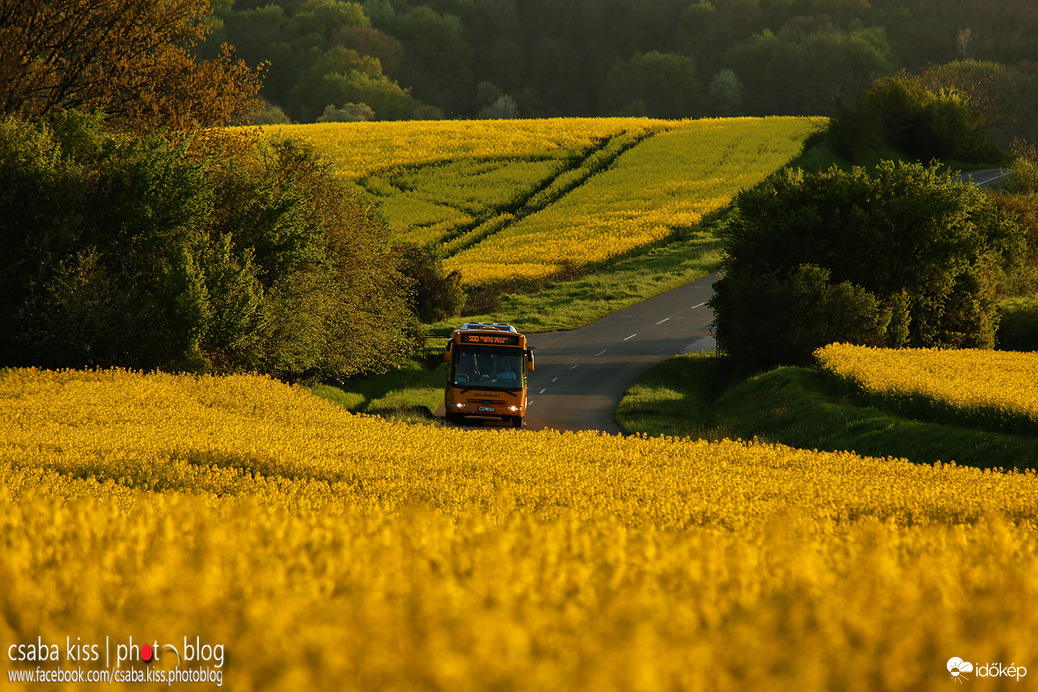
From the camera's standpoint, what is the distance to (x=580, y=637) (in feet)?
12.0

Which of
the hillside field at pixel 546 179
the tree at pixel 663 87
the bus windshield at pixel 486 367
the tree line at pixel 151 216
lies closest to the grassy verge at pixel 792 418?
the bus windshield at pixel 486 367

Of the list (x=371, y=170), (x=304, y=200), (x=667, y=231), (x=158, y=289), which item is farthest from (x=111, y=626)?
(x=371, y=170)

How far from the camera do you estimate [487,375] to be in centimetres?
2730

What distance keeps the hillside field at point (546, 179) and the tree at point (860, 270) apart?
22357mm

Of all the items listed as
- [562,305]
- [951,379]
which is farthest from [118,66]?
[562,305]

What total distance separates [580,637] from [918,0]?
151m

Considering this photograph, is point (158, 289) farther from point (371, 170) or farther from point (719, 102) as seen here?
point (719, 102)

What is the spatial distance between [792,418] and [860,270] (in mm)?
13189

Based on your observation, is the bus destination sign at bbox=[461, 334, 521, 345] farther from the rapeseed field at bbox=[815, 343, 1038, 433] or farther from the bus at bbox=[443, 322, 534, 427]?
the rapeseed field at bbox=[815, 343, 1038, 433]

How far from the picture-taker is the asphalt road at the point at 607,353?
2952cm

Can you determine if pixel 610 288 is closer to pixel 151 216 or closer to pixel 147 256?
pixel 147 256

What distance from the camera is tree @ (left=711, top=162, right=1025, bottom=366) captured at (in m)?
33.1

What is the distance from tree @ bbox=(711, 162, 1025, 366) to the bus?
11430 mm

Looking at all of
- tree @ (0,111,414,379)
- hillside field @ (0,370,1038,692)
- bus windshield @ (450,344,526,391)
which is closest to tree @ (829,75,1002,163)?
bus windshield @ (450,344,526,391)
